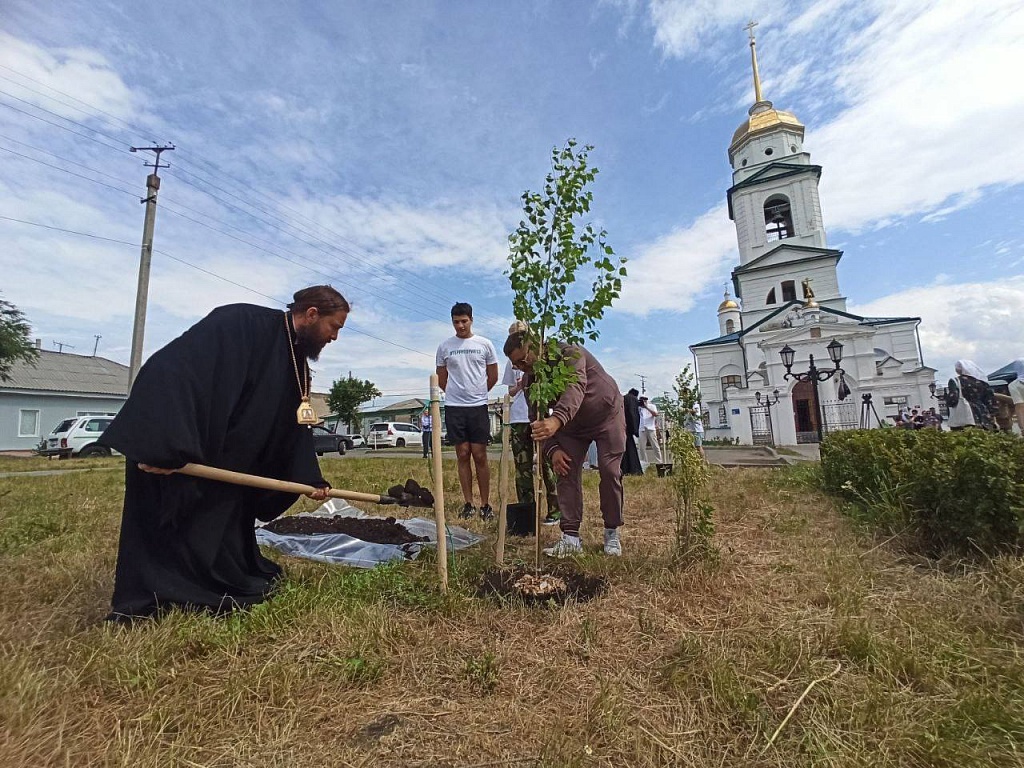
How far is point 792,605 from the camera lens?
2.27 m

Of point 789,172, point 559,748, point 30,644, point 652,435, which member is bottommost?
point 559,748

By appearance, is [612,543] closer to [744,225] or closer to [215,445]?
[215,445]

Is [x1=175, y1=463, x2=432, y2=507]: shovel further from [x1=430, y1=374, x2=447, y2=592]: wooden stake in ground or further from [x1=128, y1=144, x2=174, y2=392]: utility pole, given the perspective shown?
[x1=128, y1=144, x2=174, y2=392]: utility pole

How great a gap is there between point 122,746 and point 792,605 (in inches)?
95.9

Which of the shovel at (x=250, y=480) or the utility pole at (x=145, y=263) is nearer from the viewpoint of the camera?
the shovel at (x=250, y=480)

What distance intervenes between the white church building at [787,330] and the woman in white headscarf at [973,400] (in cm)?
2280

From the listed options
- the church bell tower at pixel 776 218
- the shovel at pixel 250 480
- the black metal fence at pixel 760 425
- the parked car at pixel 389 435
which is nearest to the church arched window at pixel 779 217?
the church bell tower at pixel 776 218

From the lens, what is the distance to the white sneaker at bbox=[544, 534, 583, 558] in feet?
10.9

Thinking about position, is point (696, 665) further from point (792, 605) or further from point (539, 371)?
point (539, 371)

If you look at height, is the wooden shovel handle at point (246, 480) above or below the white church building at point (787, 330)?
below

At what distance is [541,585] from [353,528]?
2182 millimetres

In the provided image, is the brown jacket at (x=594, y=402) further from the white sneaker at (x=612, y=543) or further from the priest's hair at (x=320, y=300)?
the priest's hair at (x=320, y=300)

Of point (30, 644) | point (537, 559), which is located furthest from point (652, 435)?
point (30, 644)

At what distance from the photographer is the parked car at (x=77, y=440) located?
1758 centimetres
